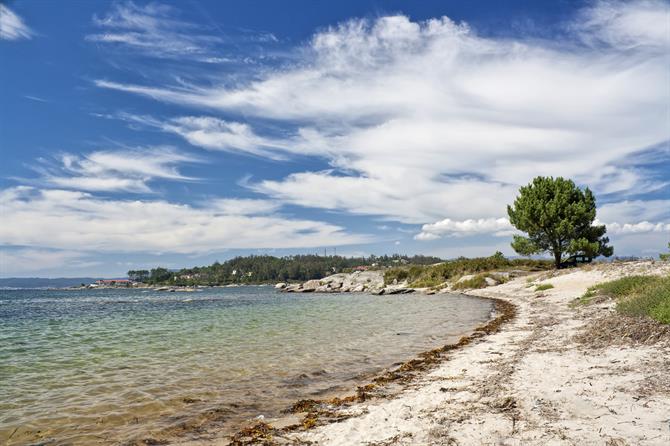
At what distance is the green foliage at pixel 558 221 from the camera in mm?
51125

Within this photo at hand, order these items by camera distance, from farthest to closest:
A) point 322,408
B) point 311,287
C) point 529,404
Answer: point 311,287 < point 322,408 < point 529,404

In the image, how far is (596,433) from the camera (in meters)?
5.64

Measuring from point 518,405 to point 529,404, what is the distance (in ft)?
0.63

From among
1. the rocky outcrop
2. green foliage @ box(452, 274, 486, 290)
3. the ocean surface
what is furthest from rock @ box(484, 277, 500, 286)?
the ocean surface

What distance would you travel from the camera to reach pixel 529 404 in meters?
7.23

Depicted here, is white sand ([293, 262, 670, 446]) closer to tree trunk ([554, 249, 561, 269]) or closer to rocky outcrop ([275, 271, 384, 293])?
tree trunk ([554, 249, 561, 269])

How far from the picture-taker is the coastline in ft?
19.5

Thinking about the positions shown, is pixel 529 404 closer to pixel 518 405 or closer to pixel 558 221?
pixel 518 405

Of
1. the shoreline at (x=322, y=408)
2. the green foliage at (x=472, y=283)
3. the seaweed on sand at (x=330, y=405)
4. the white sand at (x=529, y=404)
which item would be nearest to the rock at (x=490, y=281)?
the green foliage at (x=472, y=283)

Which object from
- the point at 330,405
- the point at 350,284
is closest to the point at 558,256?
the point at 350,284

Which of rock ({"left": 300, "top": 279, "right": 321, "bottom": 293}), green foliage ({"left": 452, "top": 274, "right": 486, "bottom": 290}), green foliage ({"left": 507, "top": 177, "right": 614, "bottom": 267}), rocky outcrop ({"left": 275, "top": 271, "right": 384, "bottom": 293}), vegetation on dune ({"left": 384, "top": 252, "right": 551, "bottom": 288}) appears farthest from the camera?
rock ({"left": 300, "top": 279, "right": 321, "bottom": 293})

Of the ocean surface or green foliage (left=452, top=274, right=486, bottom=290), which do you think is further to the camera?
green foliage (left=452, top=274, right=486, bottom=290)

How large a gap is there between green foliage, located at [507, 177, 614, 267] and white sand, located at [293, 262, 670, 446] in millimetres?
44222

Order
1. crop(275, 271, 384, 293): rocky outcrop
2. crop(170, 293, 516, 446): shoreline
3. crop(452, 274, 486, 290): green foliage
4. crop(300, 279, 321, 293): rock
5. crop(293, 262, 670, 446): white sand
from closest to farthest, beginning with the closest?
1. crop(293, 262, 670, 446): white sand
2. crop(170, 293, 516, 446): shoreline
3. crop(452, 274, 486, 290): green foliage
4. crop(275, 271, 384, 293): rocky outcrop
5. crop(300, 279, 321, 293): rock
